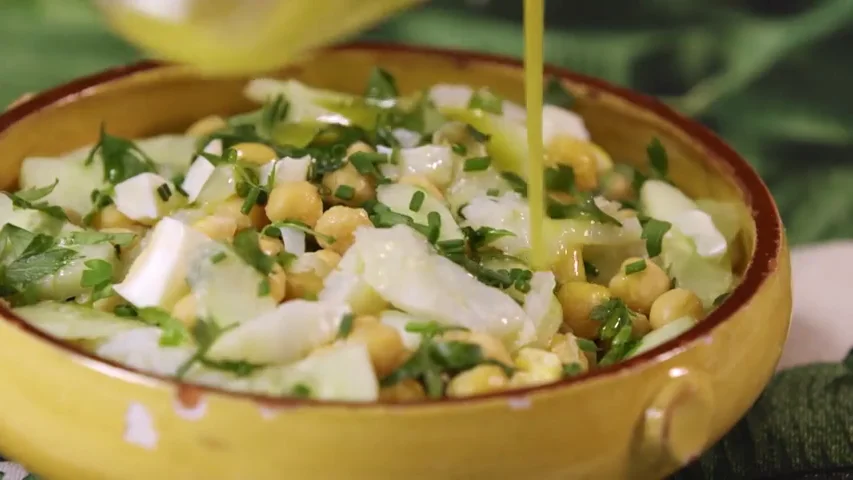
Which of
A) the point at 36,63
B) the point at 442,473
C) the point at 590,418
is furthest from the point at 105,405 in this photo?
the point at 36,63

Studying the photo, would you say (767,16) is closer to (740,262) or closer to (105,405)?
(740,262)

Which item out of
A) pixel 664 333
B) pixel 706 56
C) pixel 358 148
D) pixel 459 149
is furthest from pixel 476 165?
pixel 706 56

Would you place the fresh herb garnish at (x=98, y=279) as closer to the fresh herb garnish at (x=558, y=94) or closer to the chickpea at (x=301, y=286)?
the chickpea at (x=301, y=286)

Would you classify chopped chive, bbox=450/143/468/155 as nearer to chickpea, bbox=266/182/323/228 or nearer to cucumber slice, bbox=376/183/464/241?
cucumber slice, bbox=376/183/464/241

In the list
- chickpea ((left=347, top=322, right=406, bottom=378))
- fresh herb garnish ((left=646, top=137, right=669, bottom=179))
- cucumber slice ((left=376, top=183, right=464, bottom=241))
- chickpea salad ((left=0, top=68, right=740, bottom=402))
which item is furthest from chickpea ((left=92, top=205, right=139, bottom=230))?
fresh herb garnish ((left=646, top=137, right=669, bottom=179))

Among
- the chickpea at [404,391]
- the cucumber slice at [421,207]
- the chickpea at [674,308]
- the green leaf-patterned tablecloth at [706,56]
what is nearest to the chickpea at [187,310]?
the chickpea at [404,391]

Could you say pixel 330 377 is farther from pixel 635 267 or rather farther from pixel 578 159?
pixel 578 159
